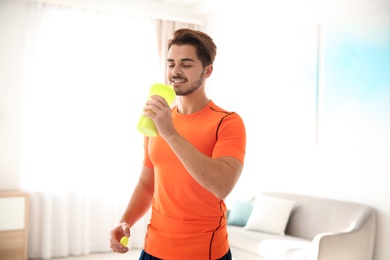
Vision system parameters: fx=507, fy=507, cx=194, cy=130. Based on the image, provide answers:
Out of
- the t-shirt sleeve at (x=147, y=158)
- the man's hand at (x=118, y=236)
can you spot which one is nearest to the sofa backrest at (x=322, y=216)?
the t-shirt sleeve at (x=147, y=158)

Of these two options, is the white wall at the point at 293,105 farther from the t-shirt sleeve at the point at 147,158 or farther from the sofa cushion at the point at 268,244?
the t-shirt sleeve at the point at 147,158

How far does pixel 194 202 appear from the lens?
158 cm

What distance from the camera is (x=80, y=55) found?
17.6 feet

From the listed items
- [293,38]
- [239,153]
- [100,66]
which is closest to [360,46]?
[293,38]

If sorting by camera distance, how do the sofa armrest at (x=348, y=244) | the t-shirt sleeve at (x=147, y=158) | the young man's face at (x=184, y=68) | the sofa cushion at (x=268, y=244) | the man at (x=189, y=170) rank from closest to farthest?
the man at (x=189, y=170) → the young man's face at (x=184, y=68) → the t-shirt sleeve at (x=147, y=158) → the sofa armrest at (x=348, y=244) → the sofa cushion at (x=268, y=244)

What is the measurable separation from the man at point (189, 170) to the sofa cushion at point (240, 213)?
10.5 feet

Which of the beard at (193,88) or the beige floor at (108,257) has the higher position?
the beard at (193,88)

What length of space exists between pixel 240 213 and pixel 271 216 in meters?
0.40

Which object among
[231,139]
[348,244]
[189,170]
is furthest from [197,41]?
[348,244]

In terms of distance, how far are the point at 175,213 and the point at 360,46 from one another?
3161mm

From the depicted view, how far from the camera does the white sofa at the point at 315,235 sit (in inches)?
149

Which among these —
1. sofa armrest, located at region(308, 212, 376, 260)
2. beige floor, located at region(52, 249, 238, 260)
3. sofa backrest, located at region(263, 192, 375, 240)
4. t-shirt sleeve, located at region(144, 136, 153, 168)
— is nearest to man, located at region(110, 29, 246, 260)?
t-shirt sleeve, located at region(144, 136, 153, 168)

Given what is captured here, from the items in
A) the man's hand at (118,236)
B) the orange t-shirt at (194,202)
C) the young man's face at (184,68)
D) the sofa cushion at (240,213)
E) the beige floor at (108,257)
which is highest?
the young man's face at (184,68)

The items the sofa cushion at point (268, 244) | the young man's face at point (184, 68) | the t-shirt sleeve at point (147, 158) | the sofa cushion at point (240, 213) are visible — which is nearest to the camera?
the young man's face at point (184, 68)
